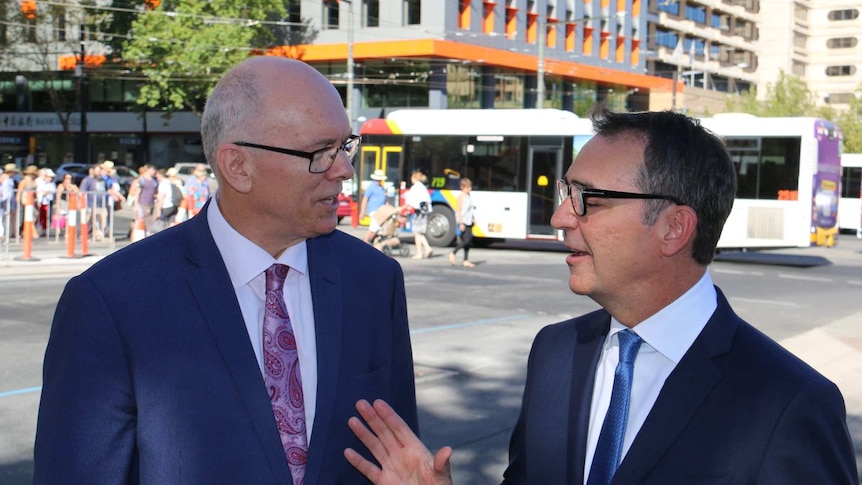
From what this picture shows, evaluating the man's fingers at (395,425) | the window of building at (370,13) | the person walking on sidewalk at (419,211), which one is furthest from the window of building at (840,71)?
the man's fingers at (395,425)

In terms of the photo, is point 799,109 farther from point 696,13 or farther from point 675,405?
point 675,405

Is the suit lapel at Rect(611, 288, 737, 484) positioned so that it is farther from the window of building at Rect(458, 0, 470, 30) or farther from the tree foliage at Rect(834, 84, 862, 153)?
the tree foliage at Rect(834, 84, 862, 153)

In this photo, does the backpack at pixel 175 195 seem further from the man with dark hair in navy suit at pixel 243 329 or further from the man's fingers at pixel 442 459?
the man's fingers at pixel 442 459

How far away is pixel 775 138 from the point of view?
72.2 ft

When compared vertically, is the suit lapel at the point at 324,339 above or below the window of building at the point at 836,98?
below

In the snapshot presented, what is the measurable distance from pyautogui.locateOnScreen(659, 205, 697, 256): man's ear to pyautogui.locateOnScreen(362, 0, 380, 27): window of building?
153 feet

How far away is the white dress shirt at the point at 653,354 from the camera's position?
217 cm

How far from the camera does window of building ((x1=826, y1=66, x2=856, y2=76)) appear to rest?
97750 mm

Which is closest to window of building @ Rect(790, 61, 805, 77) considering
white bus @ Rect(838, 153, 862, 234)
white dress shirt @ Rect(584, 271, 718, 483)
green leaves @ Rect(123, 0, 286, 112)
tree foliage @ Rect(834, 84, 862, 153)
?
tree foliage @ Rect(834, 84, 862, 153)

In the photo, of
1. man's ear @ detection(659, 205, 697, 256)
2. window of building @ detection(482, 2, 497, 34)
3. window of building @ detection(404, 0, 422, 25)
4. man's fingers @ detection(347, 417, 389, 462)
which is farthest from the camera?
window of building @ detection(482, 2, 497, 34)

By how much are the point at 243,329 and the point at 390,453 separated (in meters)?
0.47

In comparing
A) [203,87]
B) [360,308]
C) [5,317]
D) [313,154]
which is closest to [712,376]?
[360,308]

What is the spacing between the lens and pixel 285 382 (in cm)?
242

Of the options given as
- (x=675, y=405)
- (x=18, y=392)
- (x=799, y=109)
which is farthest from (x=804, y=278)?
(x=799, y=109)
